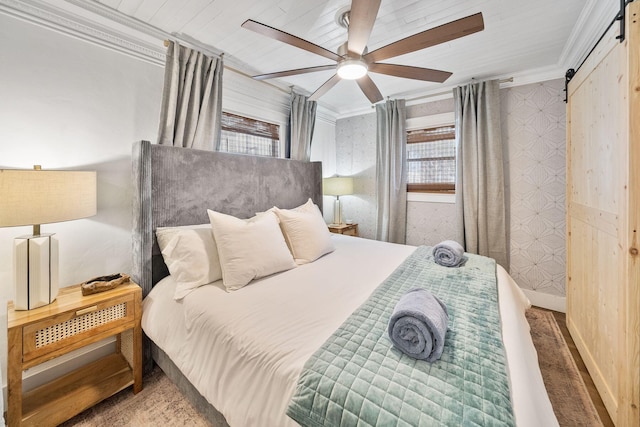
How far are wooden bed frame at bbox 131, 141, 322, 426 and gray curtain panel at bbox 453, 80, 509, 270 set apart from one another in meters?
2.11

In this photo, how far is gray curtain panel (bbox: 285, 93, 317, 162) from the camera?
3.25 metres

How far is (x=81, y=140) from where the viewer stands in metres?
1.82

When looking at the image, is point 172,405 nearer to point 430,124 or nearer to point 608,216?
point 608,216

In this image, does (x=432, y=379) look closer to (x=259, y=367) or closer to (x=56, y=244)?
(x=259, y=367)

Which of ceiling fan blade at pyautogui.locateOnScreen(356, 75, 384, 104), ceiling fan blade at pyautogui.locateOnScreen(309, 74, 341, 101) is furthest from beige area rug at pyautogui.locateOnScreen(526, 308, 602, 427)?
ceiling fan blade at pyautogui.locateOnScreen(309, 74, 341, 101)

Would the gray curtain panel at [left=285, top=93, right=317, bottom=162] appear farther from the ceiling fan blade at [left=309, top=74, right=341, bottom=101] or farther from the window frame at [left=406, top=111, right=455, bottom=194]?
the window frame at [left=406, top=111, right=455, bottom=194]

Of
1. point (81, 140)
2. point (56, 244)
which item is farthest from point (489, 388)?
point (81, 140)

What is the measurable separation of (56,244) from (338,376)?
1742 millimetres

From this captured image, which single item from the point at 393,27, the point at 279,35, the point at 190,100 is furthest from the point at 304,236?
the point at 393,27

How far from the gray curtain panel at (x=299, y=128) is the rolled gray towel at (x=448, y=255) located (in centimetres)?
200

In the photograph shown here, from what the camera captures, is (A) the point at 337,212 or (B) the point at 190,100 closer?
(B) the point at 190,100

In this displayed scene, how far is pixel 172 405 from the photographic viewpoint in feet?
5.24

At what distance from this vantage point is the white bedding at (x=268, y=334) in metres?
0.97

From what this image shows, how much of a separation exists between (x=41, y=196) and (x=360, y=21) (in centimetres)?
184
